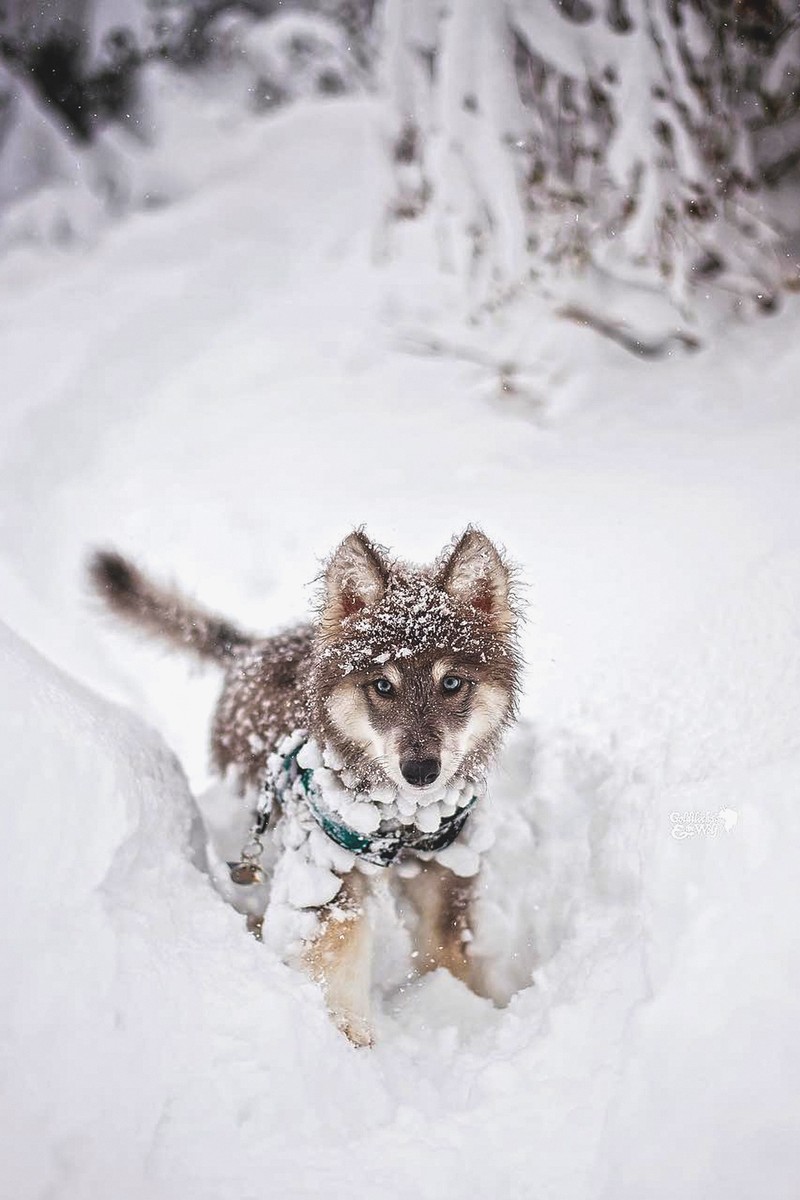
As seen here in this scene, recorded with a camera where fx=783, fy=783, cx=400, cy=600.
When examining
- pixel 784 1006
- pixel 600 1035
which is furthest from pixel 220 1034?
pixel 784 1006

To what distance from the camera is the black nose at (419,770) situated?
6.81 feet

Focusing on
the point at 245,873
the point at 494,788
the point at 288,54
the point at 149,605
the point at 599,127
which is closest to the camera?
the point at 245,873

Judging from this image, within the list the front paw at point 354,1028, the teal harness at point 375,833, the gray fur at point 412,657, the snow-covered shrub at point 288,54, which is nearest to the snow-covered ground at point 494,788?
the front paw at point 354,1028

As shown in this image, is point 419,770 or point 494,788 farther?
point 494,788

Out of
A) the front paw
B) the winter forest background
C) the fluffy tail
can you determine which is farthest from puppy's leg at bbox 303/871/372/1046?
the winter forest background

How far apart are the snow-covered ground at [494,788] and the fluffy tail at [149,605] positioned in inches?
5.4

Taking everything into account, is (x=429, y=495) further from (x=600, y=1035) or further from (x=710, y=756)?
(x=600, y=1035)

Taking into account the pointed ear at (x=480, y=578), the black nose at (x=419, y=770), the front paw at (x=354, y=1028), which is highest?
the pointed ear at (x=480, y=578)

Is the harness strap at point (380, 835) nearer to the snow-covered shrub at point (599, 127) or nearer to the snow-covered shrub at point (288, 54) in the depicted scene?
the snow-covered shrub at point (599, 127)

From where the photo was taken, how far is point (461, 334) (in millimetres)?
5465

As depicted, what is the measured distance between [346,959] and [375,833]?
35cm

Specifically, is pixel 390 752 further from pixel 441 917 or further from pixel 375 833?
pixel 441 917

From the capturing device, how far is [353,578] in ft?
7.36

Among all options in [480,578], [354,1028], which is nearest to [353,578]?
[480,578]
